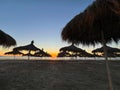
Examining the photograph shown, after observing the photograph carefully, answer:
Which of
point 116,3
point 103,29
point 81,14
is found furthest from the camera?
point 103,29

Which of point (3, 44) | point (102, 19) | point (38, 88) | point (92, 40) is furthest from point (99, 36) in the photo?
point (38, 88)

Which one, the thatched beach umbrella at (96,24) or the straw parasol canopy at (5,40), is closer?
the thatched beach umbrella at (96,24)

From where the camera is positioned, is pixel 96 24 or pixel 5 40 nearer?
pixel 96 24

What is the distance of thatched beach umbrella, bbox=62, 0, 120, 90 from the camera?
16.4ft

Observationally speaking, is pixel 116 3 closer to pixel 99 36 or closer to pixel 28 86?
pixel 99 36

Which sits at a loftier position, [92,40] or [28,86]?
[92,40]

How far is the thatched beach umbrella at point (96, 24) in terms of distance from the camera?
501cm

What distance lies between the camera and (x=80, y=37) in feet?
21.8

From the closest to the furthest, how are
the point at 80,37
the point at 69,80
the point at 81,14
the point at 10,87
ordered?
the point at 81,14
the point at 80,37
the point at 10,87
the point at 69,80

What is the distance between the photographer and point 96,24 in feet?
19.1

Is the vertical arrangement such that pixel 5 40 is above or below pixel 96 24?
above

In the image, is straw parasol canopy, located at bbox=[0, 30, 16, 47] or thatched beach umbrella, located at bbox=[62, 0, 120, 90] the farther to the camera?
straw parasol canopy, located at bbox=[0, 30, 16, 47]

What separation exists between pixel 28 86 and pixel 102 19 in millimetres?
7761

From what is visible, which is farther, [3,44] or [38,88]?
[38,88]
